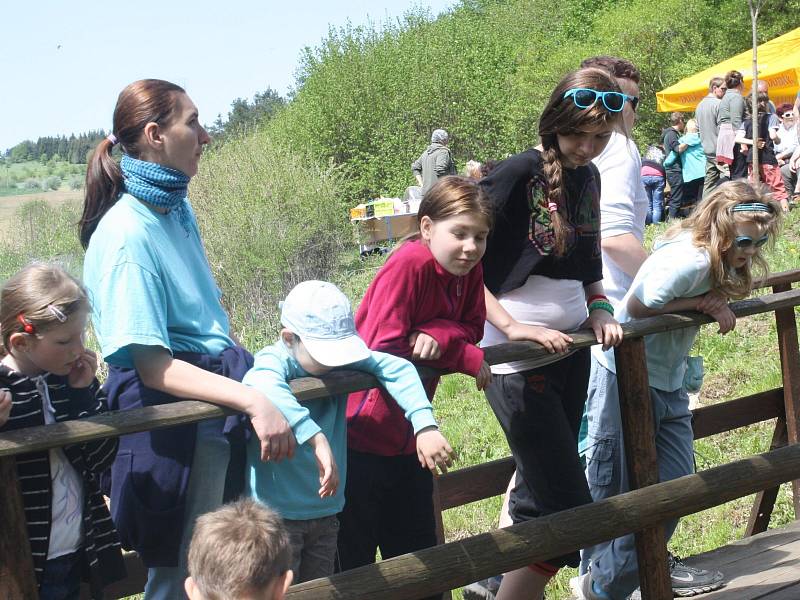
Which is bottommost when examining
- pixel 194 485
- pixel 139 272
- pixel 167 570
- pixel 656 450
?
pixel 656 450

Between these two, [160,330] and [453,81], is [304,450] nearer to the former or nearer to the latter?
[160,330]

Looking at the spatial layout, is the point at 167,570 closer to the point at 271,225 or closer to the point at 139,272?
the point at 139,272

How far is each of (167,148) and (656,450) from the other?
6.45 ft

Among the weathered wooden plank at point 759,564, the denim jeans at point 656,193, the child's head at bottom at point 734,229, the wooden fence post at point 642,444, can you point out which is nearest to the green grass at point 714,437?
the weathered wooden plank at point 759,564

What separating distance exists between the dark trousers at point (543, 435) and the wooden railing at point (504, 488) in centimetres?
13

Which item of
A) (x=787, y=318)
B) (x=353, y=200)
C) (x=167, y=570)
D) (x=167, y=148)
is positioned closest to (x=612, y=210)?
(x=787, y=318)

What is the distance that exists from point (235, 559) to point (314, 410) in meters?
0.76

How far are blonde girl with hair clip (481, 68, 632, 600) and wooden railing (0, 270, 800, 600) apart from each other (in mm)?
120

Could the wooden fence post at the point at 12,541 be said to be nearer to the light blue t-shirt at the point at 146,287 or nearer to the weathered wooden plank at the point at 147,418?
the weathered wooden plank at the point at 147,418

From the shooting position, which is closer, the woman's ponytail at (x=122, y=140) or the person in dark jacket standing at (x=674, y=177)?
the woman's ponytail at (x=122, y=140)

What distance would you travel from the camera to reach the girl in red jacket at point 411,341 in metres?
2.80

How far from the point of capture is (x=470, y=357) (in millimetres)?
2799

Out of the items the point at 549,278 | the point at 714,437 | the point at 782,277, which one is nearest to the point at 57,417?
the point at 549,278

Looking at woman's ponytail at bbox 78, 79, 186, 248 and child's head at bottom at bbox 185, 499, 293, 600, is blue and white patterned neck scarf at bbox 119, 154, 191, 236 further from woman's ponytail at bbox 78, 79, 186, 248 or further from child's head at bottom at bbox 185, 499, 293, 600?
child's head at bottom at bbox 185, 499, 293, 600
